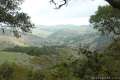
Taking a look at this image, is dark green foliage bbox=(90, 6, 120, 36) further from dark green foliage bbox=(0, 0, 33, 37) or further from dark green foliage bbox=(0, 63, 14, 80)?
dark green foliage bbox=(0, 63, 14, 80)

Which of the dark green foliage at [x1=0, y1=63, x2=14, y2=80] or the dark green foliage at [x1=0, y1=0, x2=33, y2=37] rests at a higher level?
the dark green foliage at [x1=0, y1=0, x2=33, y2=37]

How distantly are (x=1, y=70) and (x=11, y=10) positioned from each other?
12.7 meters

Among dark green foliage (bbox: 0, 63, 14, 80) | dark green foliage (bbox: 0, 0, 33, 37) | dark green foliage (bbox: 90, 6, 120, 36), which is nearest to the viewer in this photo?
dark green foliage (bbox: 0, 63, 14, 80)

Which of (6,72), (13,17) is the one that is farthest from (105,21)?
(6,72)

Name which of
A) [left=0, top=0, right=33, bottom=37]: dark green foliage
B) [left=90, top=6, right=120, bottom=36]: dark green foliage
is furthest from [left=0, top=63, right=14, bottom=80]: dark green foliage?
[left=90, top=6, right=120, bottom=36]: dark green foliage

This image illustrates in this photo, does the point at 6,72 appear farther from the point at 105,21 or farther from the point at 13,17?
the point at 105,21

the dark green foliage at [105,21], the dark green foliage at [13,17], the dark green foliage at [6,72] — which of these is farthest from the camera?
the dark green foliage at [105,21]

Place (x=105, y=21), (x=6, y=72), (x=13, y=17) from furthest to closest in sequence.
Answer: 1. (x=105, y=21)
2. (x=13, y=17)
3. (x=6, y=72)

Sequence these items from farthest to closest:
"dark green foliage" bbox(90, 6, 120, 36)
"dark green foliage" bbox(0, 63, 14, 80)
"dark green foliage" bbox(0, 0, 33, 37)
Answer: "dark green foliage" bbox(90, 6, 120, 36), "dark green foliage" bbox(0, 0, 33, 37), "dark green foliage" bbox(0, 63, 14, 80)

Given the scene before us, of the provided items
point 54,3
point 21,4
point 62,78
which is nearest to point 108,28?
point 21,4

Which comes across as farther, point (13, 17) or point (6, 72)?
point (13, 17)

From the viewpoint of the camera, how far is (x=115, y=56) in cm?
1891

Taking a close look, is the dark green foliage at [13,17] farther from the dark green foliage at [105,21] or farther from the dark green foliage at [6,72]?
the dark green foliage at [105,21]

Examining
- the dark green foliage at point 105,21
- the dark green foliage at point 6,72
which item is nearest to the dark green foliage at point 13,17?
the dark green foliage at point 6,72
